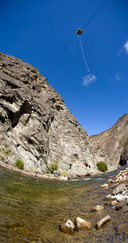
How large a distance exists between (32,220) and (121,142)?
504ft

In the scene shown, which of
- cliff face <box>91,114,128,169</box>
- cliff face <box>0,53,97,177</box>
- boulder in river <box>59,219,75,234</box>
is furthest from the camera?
cliff face <box>91,114,128,169</box>

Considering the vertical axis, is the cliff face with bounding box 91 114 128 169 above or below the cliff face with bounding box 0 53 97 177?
above

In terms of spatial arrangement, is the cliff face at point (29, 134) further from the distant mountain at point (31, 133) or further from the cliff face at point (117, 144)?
the cliff face at point (117, 144)

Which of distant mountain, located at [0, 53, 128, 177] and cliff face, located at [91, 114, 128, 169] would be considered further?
cliff face, located at [91, 114, 128, 169]

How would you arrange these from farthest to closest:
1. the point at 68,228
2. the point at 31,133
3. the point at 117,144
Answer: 1. the point at 117,144
2. the point at 31,133
3. the point at 68,228

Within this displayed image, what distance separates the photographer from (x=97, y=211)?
6.59m

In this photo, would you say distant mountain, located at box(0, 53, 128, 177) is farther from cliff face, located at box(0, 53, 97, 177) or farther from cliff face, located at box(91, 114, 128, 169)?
cliff face, located at box(91, 114, 128, 169)

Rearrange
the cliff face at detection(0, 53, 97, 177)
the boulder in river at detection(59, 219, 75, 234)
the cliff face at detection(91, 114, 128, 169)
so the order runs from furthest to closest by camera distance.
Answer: the cliff face at detection(91, 114, 128, 169) < the cliff face at detection(0, 53, 97, 177) < the boulder in river at detection(59, 219, 75, 234)

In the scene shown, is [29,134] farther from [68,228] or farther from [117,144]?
[117,144]

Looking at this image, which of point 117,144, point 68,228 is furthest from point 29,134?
point 117,144

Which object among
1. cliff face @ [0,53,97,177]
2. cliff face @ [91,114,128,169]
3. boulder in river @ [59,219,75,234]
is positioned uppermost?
cliff face @ [91,114,128,169]

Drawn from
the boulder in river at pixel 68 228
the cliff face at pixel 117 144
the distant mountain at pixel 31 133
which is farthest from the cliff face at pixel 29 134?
the cliff face at pixel 117 144

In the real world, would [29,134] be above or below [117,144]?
below

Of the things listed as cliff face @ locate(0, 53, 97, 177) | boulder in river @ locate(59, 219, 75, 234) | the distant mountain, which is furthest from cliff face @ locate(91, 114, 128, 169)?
boulder in river @ locate(59, 219, 75, 234)
